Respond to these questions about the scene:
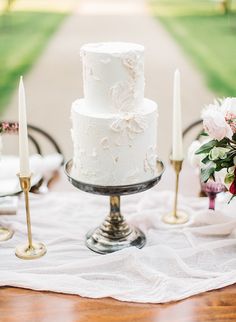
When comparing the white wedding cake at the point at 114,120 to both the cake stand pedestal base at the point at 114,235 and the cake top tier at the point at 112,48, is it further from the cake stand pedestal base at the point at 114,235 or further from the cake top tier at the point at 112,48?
the cake stand pedestal base at the point at 114,235

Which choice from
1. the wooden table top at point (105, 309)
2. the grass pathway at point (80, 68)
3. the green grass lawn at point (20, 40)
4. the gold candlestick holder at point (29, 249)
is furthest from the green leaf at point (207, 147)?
the green grass lawn at point (20, 40)

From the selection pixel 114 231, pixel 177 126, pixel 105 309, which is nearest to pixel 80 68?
pixel 177 126

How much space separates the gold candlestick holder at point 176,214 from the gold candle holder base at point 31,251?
380 millimetres

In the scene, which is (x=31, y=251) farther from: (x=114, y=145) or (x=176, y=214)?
(x=176, y=214)

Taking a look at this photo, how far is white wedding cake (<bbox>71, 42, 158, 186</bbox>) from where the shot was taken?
1197mm

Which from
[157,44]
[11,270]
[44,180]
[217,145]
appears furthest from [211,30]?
[11,270]

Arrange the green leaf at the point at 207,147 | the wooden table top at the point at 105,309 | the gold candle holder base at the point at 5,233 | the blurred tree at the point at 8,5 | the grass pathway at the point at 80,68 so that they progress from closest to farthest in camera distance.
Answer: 1. the wooden table top at the point at 105,309
2. the green leaf at the point at 207,147
3. the gold candle holder base at the point at 5,233
4. the blurred tree at the point at 8,5
5. the grass pathway at the point at 80,68

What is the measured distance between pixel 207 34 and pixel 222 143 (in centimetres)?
325

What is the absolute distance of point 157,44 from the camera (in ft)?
14.1

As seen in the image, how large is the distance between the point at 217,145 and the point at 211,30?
3123mm

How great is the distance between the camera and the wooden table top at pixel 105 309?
103 cm

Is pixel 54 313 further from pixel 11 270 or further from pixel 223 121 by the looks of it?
pixel 223 121

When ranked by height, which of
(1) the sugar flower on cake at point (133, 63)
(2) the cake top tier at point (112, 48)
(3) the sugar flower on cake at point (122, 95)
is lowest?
(3) the sugar flower on cake at point (122, 95)

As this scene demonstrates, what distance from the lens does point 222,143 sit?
4.03ft
